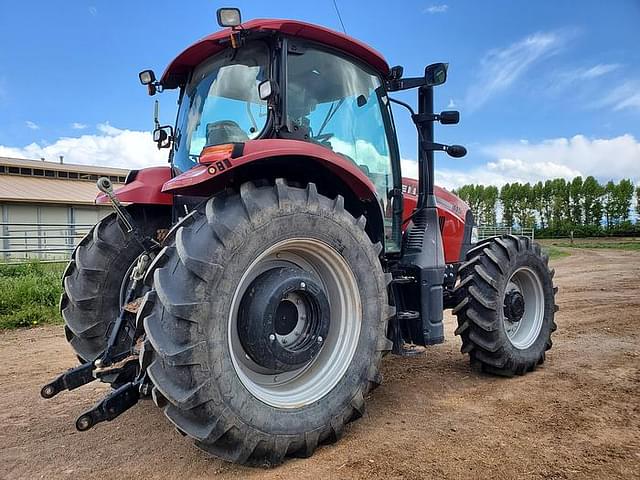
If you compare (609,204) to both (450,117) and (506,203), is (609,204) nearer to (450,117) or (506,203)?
(506,203)

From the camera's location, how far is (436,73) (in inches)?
155

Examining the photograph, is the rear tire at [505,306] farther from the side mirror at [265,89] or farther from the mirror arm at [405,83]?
the side mirror at [265,89]

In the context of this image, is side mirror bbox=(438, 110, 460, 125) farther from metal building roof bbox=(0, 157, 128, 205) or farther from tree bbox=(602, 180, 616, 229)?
tree bbox=(602, 180, 616, 229)

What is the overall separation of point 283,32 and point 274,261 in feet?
4.51

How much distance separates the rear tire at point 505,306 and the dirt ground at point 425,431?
0.18m

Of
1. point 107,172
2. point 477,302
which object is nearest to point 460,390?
point 477,302

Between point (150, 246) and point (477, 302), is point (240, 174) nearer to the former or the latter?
point (150, 246)

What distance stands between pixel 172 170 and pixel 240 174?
1141mm

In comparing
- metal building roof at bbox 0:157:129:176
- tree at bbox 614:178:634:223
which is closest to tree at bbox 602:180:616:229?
tree at bbox 614:178:634:223

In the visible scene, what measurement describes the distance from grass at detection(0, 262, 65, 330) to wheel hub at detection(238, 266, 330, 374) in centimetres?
570

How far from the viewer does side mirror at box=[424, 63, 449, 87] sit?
3912 mm

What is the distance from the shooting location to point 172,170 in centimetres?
368

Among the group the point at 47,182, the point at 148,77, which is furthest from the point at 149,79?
the point at 47,182

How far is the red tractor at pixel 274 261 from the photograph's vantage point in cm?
232
